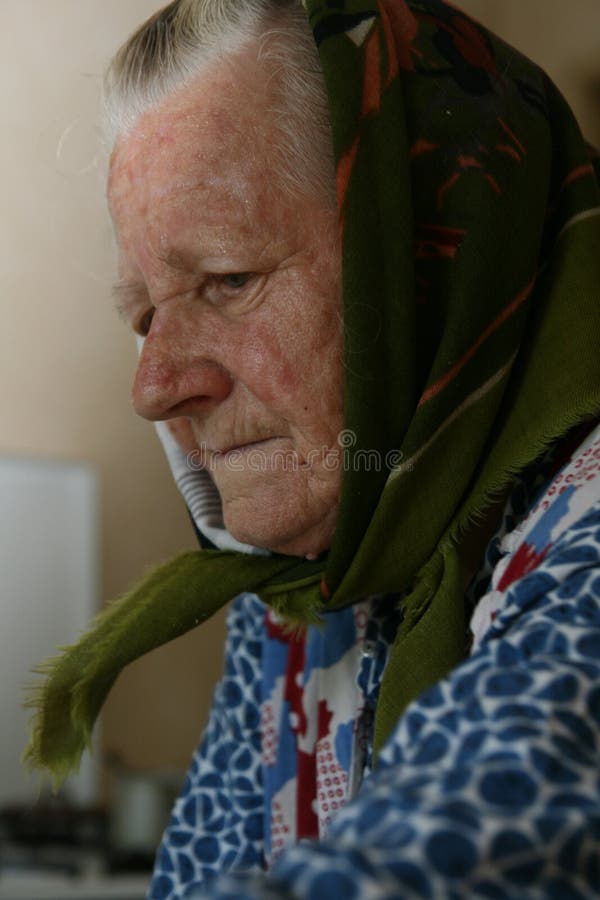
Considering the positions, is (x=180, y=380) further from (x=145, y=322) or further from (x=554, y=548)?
(x=554, y=548)

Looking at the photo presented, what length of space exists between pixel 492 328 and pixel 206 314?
26cm

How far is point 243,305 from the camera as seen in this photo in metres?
1.00

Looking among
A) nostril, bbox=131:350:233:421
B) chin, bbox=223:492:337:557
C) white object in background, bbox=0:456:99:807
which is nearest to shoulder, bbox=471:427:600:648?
chin, bbox=223:492:337:557

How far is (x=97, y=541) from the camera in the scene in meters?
2.82

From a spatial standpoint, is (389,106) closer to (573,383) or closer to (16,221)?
(573,383)

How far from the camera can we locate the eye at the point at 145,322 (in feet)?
3.72

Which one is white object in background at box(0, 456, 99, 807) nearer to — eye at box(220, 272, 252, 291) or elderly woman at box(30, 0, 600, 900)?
elderly woman at box(30, 0, 600, 900)

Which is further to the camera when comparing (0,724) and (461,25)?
(0,724)

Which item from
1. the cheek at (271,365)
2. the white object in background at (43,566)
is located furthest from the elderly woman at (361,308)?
the white object in background at (43,566)

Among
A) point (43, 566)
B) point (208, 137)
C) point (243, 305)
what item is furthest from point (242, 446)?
point (43, 566)

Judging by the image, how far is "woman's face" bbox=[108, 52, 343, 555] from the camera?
38.4 inches

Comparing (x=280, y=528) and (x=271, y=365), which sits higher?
(x=271, y=365)

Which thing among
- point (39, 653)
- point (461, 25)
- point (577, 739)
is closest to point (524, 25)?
point (39, 653)

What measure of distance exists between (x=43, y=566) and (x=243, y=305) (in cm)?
191
